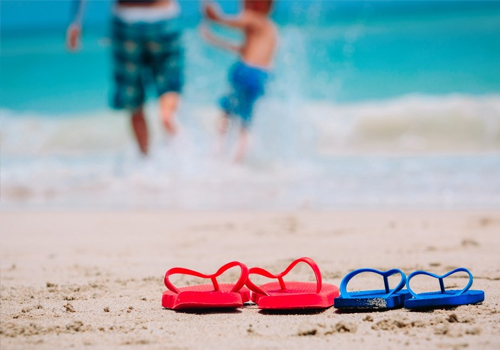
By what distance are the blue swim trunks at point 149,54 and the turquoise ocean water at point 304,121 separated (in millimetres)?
532

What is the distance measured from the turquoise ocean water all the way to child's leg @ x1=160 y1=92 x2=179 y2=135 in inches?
9.9

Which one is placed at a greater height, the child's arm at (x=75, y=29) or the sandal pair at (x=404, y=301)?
the child's arm at (x=75, y=29)

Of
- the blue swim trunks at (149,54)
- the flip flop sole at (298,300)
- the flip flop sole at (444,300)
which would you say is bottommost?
the flip flop sole at (444,300)

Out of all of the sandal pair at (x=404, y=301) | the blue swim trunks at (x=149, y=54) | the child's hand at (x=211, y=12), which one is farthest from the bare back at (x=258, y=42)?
the sandal pair at (x=404, y=301)

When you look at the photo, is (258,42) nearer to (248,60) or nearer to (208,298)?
(248,60)

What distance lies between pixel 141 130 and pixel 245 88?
0.97m

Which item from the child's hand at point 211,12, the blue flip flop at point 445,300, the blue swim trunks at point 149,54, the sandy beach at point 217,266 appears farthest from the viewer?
the child's hand at point 211,12

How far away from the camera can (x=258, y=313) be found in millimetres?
1752

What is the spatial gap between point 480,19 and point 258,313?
10621 mm

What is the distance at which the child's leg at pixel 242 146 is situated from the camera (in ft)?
18.0

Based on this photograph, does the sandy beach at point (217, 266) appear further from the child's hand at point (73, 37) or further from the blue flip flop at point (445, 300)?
the child's hand at point (73, 37)

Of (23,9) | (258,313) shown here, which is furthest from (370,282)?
(23,9)

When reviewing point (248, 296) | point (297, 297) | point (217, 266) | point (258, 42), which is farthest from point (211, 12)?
point (297, 297)

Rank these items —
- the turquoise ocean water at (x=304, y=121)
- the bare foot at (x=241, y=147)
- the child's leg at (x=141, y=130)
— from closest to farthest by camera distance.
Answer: the turquoise ocean water at (x=304, y=121)
the bare foot at (x=241, y=147)
the child's leg at (x=141, y=130)
